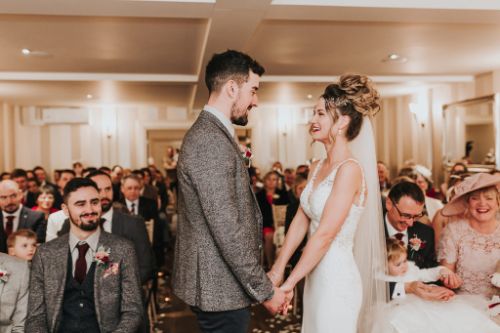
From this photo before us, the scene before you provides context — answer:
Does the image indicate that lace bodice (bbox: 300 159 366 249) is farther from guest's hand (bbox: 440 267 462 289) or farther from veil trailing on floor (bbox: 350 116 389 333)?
guest's hand (bbox: 440 267 462 289)

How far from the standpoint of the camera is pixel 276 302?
81.0 inches

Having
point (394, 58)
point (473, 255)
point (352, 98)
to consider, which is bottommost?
point (473, 255)

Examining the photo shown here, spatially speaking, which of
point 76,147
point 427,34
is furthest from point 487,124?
point 76,147

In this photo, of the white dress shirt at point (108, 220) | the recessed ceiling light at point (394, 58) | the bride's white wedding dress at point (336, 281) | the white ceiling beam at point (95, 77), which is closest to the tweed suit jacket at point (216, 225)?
the bride's white wedding dress at point (336, 281)

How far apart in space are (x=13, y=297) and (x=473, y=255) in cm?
271

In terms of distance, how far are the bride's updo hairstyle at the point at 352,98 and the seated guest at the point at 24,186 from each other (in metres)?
5.83

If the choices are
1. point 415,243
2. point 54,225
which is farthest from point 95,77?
point 415,243

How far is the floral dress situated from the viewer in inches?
120

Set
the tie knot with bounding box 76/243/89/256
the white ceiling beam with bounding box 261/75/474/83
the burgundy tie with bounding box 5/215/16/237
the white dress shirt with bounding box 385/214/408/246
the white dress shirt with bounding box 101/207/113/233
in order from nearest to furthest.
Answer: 1. the tie knot with bounding box 76/243/89/256
2. the white dress shirt with bounding box 385/214/408/246
3. the white dress shirt with bounding box 101/207/113/233
4. the burgundy tie with bounding box 5/215/16/237
5. the white ceiling beam with bounding box 261/75/474/83

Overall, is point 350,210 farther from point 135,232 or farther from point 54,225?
point 54,225

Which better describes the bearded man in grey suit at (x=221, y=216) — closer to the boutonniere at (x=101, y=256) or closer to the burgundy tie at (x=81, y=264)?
the boutonniere at (x=101, y=256)

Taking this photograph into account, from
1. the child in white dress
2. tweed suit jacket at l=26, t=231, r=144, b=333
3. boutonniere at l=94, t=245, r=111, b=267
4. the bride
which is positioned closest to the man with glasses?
the child in white dress

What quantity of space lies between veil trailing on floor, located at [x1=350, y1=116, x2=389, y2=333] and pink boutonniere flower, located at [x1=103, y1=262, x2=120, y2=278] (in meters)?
1.30

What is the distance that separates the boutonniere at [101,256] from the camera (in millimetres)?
2578
